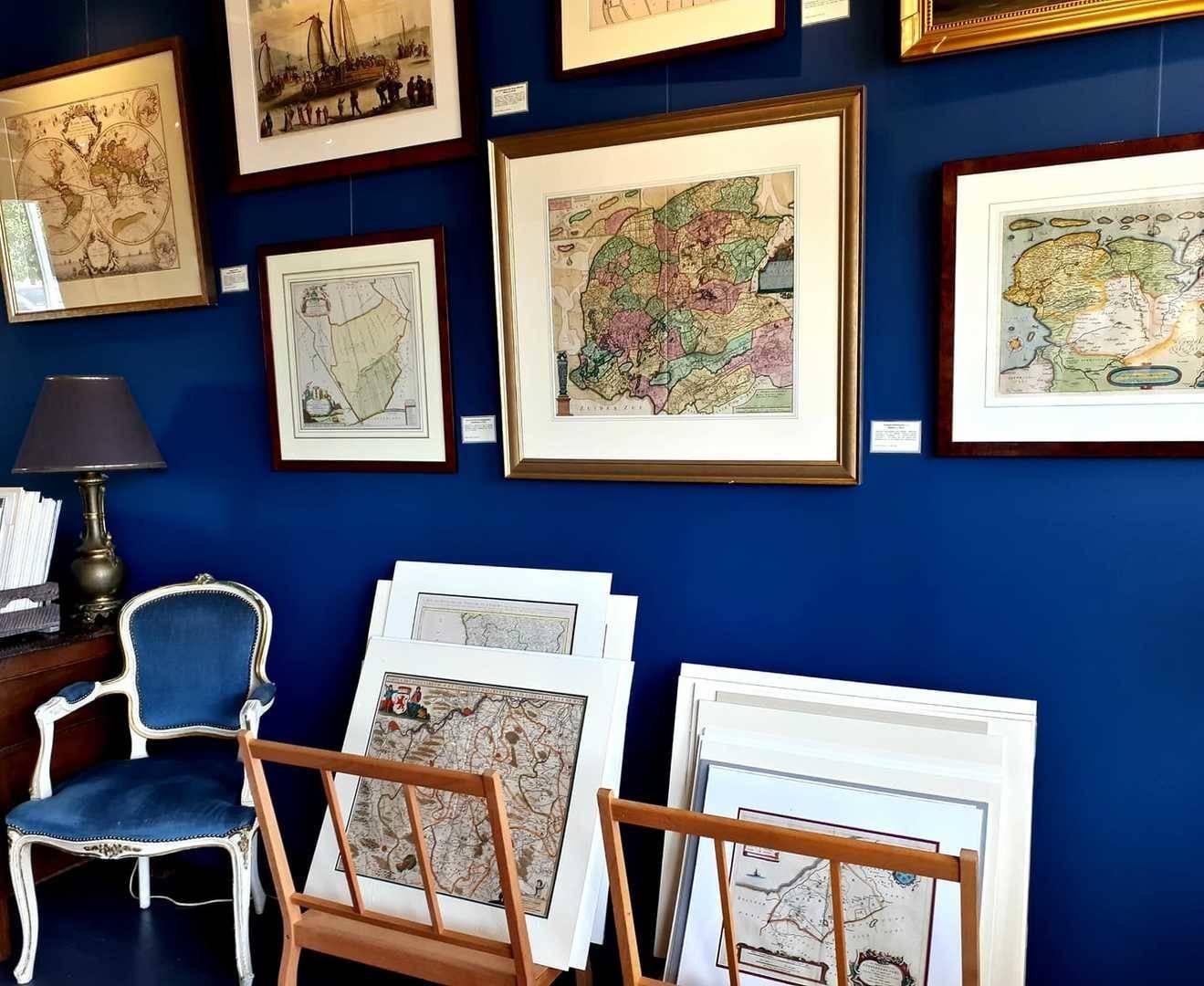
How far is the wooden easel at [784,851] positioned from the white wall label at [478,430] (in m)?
1.14

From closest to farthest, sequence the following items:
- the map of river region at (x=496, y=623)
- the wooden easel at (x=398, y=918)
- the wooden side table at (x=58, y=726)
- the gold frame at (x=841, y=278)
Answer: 1. the wooden easel at (x=398, y=918)
2. the gold frame at (x=841, y=278)
3. the map of river region at (x=496, y=623)
4. the wooden side table at (x=58, y=726)

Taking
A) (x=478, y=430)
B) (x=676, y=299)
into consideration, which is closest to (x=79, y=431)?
(x=478, y=430)

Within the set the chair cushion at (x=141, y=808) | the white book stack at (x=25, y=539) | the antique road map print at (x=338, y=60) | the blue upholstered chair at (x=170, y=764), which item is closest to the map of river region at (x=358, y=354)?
the antique road map print at (x=338, y=60)

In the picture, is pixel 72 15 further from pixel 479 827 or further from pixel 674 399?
pixel 479 827

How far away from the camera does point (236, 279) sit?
8.43 feet

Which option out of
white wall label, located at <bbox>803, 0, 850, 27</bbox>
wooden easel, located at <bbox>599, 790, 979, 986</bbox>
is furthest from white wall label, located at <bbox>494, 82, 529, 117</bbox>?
wooden easel, located at <bbox>599, 790, 979, 986</bbox>

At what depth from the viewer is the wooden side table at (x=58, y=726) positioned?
240 cm

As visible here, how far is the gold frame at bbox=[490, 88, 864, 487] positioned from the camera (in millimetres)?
1844

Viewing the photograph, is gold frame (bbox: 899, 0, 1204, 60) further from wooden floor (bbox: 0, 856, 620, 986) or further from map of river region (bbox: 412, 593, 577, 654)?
wooden floor (bbox: 0, 856, 620, 986)

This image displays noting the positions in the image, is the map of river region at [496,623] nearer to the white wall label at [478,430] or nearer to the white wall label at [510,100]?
the white wall label at [478,430]

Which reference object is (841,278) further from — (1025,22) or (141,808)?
(141,808)

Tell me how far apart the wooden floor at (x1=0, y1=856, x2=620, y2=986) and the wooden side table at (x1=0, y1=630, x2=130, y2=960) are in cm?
13

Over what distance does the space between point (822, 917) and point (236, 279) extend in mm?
2306

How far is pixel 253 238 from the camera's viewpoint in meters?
2.54
